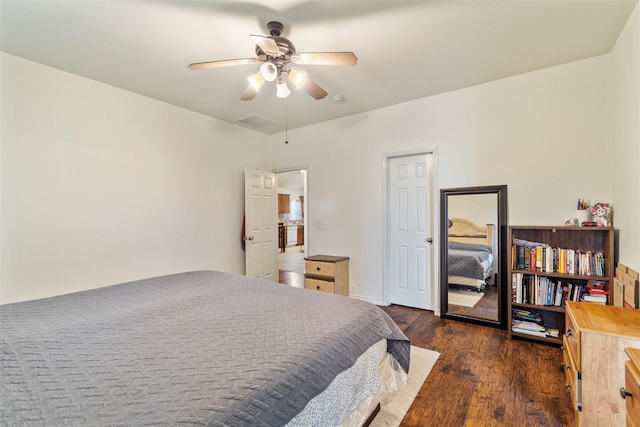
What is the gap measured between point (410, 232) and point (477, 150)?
47.5 inches

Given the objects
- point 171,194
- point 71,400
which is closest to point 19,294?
point 171,194

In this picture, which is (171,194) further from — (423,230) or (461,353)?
(461,353)

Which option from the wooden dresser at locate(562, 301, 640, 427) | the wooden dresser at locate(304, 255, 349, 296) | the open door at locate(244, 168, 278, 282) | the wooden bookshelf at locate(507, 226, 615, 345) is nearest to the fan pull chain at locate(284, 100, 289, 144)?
the open door at locate(244, 168, 278, 282)

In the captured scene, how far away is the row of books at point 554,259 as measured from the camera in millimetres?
2357

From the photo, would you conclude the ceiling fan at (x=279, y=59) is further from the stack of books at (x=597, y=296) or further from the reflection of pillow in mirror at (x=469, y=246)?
the stack of books at (x=597, y=296)

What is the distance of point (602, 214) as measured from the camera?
2.32 m

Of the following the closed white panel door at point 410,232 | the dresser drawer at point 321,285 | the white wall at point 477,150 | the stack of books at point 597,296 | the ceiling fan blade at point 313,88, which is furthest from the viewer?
the dresser drawer at point 321,285

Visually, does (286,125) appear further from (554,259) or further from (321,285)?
(554,259)

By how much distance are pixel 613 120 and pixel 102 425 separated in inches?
147

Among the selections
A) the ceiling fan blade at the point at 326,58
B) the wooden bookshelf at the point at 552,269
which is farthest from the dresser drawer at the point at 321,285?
the ceiling fan blade at the point at 326,58

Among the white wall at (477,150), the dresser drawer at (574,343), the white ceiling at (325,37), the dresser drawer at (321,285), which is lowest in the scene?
the dresser drawer at (321,285)

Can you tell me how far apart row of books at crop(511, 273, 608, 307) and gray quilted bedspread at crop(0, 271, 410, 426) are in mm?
1735

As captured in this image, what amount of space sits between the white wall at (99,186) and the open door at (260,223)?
0.33 metres

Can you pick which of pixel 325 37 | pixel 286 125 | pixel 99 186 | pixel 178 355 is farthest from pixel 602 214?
pixel 99 186
